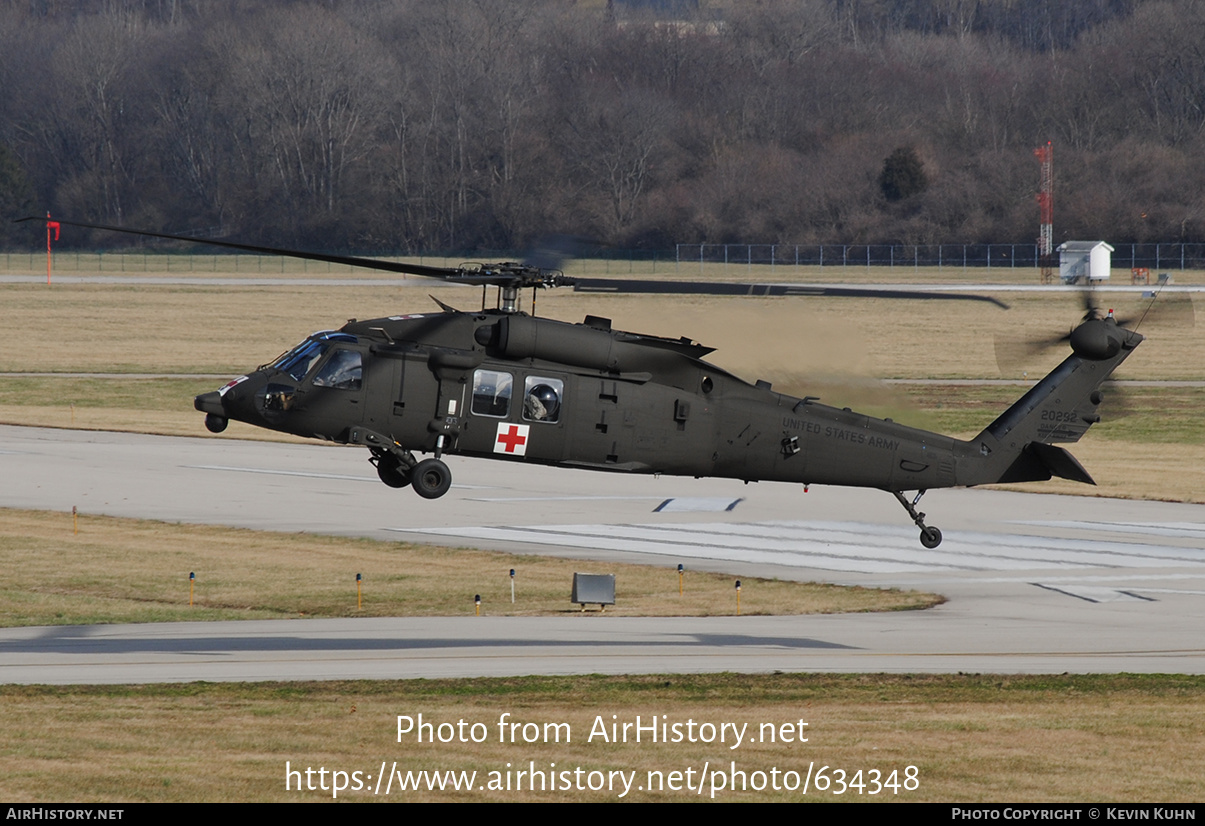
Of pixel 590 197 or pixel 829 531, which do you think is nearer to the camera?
pixel 829 531

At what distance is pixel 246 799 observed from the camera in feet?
62.0

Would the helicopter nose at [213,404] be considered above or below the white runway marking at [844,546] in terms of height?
above

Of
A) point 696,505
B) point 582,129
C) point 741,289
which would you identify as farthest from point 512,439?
point 582,129

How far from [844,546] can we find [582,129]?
367 ft

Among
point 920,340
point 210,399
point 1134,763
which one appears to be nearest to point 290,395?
point 210,399

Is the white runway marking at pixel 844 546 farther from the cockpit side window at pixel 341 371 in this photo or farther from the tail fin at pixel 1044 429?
the cockpit side window at pixel 341 371

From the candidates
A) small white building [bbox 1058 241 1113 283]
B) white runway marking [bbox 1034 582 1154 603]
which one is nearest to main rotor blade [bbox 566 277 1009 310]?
white runway marking [bbox 1034 582 1154 603]

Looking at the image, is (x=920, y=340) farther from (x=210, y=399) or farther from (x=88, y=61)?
(x=88, y=61)

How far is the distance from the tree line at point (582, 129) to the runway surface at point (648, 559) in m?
84.7

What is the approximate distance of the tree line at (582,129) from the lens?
13612 cm

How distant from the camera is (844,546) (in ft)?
126

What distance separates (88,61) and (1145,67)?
379 ft

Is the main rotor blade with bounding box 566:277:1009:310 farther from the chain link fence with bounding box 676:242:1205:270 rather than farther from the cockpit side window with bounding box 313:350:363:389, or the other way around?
A: the chain link fence with bounding box 676:242:1205:270

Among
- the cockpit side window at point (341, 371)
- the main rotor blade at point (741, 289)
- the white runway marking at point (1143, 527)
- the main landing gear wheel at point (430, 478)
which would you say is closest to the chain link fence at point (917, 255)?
the white runway marking at point (1143, 527)
